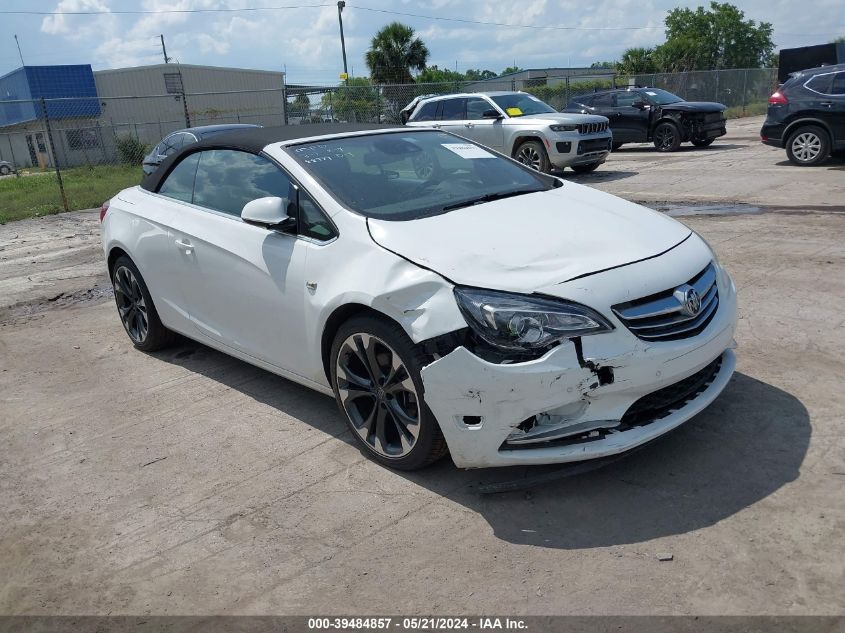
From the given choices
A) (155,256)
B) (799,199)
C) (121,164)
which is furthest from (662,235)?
(121,164)

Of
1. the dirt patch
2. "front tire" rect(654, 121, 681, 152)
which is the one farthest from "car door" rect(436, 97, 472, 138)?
the dirt patch

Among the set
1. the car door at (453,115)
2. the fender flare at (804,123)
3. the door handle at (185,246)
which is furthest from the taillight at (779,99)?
the door handle at (185,246)

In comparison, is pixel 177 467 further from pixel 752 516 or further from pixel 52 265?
pixel 52 265

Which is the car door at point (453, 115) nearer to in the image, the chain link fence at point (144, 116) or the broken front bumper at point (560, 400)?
the chain link fence at point (144, 116)

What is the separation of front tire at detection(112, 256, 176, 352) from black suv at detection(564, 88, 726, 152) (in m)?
15.9

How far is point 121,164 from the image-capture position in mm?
27031

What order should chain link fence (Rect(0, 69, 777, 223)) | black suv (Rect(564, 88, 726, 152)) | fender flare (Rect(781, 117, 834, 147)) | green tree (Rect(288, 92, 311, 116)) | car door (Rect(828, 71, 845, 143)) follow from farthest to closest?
green tree (Rect(288, 92, 311, 116)), chain link fence (Rect(0, 69, 777, 223)), black suv (Rect(564, 88, 726, 152)), fender flare (Rect(781, 117, 834, 147)), car door (Rect(828, 71, 845, 143))

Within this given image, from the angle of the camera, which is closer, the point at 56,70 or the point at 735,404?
the point at 735,404

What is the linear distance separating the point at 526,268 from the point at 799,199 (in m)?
8.43

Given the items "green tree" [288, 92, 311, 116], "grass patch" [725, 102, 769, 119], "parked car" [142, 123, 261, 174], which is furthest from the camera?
"grass patch" [725, 102, 769, 119]

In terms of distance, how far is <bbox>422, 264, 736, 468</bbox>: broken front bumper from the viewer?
10.1ft

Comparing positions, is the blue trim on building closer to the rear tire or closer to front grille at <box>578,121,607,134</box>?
the rear tire

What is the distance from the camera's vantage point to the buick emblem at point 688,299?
334 centimetres

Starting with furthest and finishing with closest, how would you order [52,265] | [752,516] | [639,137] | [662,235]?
[639,137] < [52,265] < [662,235] < [752,516]
